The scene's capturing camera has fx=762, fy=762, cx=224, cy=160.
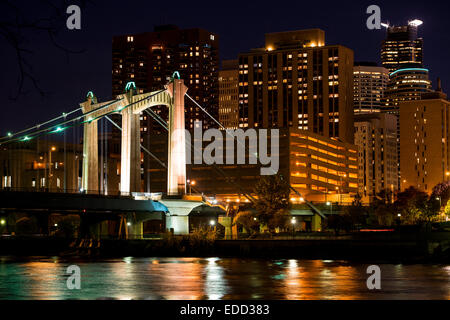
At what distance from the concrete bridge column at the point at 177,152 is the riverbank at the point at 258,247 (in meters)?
20.9

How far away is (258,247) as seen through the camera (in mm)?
81625

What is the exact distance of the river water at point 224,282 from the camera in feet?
121

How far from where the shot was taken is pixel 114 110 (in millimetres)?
120625

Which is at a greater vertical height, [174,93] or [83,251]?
[174,93]

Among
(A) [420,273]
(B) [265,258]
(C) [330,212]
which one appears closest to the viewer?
(A) [420,273]

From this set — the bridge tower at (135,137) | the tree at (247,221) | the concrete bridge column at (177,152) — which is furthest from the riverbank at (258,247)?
the tree at (247,221)

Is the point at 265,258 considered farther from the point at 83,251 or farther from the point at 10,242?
the point at 10,242

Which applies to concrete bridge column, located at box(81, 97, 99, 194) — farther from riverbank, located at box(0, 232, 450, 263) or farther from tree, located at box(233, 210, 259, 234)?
riverbank, located at box(0, 232, 450, 263)

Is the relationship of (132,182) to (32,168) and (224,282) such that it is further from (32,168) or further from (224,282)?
(224,282)

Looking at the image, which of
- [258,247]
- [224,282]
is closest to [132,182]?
[258,247]

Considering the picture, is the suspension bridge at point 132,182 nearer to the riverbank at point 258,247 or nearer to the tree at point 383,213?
the riverbank at point 258,247

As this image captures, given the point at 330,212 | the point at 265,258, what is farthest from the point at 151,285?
the point at 330,212
